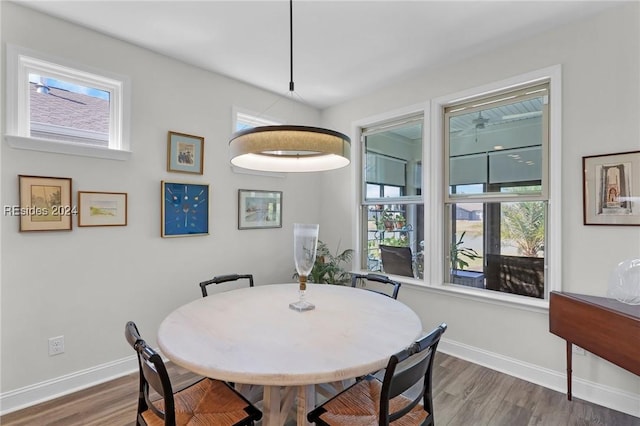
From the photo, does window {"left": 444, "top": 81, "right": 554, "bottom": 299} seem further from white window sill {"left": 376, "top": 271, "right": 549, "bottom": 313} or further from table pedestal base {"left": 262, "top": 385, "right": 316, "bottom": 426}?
table pedestal base {"left": 262, "top": 385, "right": 316, "bottom": 426}

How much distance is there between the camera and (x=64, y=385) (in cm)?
230

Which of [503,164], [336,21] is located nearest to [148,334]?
[336,21]

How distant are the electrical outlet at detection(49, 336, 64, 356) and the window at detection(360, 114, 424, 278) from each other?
2869 millimetres

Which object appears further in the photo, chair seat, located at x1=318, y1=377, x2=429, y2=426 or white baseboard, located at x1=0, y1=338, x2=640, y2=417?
white baseboard, located at x1=0, y1=338, x2=640, y2=417

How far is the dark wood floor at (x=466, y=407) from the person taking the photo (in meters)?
2.03

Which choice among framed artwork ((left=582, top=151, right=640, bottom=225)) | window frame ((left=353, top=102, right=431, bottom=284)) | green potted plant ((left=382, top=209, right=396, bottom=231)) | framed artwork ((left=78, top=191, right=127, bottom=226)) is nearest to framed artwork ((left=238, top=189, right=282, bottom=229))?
window frame ((left=353, top=102, right=431, bottom=284))

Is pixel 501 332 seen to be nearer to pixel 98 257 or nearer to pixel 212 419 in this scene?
pixel 212 419

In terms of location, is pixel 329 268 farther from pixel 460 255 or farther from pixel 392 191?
pixel 460 255

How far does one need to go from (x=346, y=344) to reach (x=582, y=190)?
2.13 m

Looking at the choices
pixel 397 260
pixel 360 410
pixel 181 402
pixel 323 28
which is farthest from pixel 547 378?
pixel 323 28

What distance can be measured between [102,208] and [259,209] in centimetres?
147

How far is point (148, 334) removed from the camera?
8.98 feet

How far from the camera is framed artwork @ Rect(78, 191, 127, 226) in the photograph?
2369 millimetres

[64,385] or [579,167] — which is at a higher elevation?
[579,167]
